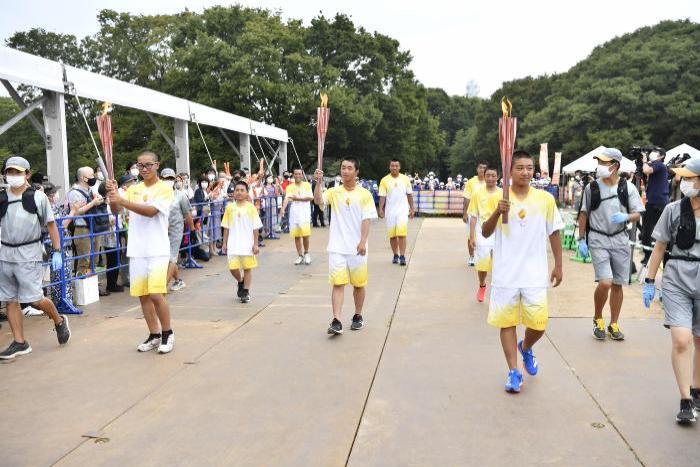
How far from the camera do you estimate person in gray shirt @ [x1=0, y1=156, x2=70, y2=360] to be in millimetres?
5430

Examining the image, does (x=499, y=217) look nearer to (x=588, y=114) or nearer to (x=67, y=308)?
(x=67, y=308)

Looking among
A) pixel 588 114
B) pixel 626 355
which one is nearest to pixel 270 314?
pixel 626 355

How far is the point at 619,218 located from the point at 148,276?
448cm

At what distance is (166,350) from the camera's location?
5.54 metres

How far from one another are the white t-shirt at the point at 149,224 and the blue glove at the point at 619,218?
4.25 metres

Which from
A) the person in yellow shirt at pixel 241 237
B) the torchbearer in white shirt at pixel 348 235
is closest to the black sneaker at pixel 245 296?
the person in yellow shirt at pixel 241 237

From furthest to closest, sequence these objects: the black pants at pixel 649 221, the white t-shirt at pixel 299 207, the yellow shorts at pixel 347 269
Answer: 1. the white t-shirt at pixel 299 207
2. the black pants at pixel 649 221
3. the yellow shorts at pixel 347 269

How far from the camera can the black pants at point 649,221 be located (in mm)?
9122

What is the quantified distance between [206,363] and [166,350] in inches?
22.1

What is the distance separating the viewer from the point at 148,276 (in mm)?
5453

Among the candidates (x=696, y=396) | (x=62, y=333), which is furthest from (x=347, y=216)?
(x=696, y=396)

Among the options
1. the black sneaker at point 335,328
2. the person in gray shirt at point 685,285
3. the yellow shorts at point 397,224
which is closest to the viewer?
the person in gray shirt at point 685,285

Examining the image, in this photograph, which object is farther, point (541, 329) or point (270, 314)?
point (270, 314)

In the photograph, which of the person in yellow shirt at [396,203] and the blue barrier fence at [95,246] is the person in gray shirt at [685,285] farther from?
the person in yellow shirt at [396,203]
